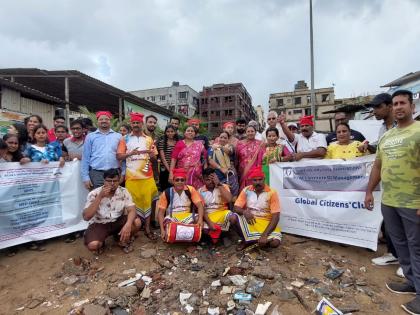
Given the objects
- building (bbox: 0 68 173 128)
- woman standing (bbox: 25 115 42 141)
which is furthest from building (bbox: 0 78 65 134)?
woman standing (bbox: 25 115 42 141)

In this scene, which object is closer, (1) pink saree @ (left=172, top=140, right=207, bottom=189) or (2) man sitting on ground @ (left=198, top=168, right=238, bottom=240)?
(2) man sitting on ground @ (left=198, top=168, right=238, bottom=240)

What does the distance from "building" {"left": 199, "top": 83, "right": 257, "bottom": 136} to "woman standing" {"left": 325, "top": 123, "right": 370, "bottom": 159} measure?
48.8 metres

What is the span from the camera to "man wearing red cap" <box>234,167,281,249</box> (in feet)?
12.4

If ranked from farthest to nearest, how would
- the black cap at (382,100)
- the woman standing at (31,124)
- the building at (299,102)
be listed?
1. the building at (299,102)
2. the woman standing at (31,124)
3. the black cap at (382,100)

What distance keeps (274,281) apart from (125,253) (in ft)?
7.05

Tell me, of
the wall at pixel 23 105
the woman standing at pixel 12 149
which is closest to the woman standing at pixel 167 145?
the woman standing at pixel 12 149

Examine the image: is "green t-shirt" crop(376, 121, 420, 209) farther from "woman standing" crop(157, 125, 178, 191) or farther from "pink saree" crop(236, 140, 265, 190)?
"woman standing" crop(157, 125, 178, 191)

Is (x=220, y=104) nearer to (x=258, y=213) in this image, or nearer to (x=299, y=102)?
(x=299, y=102)

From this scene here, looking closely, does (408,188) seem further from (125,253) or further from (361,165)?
(125,253)

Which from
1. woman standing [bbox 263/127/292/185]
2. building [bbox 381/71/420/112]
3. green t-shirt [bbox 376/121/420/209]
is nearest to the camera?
green t-shirt [bbox 376/121/420/209]

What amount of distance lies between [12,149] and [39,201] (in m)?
0.89

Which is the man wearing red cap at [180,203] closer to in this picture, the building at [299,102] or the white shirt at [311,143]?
the white shirt at [311,143]

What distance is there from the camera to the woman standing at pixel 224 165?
4496mm

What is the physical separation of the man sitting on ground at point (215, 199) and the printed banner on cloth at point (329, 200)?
1.05m
